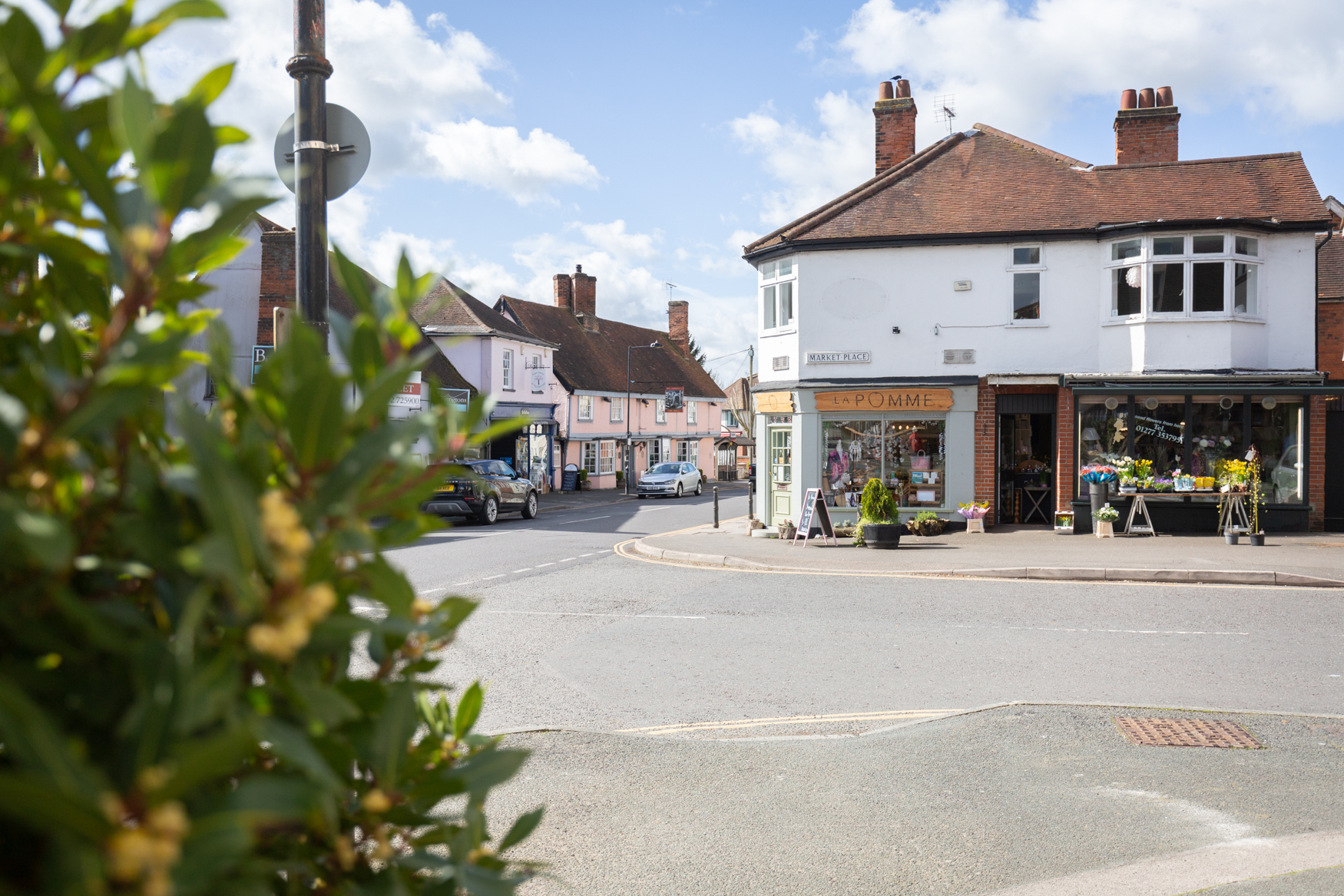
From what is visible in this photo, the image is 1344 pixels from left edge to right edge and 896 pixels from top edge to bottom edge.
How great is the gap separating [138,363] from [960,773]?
5.00m

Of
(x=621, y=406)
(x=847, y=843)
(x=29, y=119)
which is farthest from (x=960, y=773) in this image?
(x=621, y=406)

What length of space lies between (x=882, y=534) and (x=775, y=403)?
17.3ft

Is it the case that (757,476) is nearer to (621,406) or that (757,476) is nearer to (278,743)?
(278,743)

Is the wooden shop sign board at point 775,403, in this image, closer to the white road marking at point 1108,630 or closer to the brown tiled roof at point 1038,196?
the brown tiled roof at point 1038,196

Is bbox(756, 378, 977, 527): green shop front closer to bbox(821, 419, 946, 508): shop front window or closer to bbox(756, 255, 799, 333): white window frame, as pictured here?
bbox(821, 419, 946, 508): shop front window

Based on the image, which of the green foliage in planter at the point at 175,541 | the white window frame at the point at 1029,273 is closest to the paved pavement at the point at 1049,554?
the white window frame at the point at 1029,273

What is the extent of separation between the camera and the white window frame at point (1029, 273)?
1988cm

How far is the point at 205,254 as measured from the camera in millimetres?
1256

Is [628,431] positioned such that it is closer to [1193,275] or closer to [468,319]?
[468,319]

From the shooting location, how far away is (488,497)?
2502cm

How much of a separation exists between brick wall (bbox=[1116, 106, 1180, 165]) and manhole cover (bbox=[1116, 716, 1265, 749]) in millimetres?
19374

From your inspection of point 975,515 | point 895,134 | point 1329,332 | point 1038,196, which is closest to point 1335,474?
point 1329,332

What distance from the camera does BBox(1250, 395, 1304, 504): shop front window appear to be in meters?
19.0

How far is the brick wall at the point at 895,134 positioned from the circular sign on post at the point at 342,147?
21.0 m
